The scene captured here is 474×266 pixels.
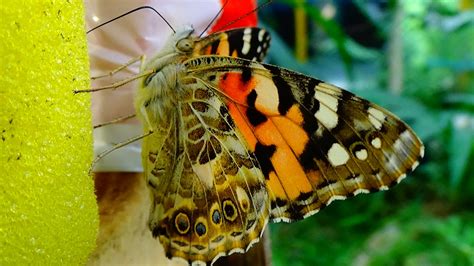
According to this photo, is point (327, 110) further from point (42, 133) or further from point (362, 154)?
point (42, 133)

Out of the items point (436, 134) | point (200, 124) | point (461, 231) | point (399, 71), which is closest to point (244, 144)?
point (200, 124)

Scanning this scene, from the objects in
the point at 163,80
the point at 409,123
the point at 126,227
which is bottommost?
the point at 126,227

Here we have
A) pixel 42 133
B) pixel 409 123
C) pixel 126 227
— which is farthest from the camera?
pixel 409 123

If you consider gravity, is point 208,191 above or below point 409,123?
below

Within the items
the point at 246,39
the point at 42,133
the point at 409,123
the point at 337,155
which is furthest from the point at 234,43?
the point at 409,123

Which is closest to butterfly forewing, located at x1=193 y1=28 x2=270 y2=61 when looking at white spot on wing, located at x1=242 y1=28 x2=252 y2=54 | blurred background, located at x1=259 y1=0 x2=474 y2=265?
white spot on wing, located at x1=242 y1=28 x2=252 y2=54

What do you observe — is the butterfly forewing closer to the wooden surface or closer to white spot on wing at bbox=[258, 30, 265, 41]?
white spot on wing at bbox=[258, 30, 265, 41]
